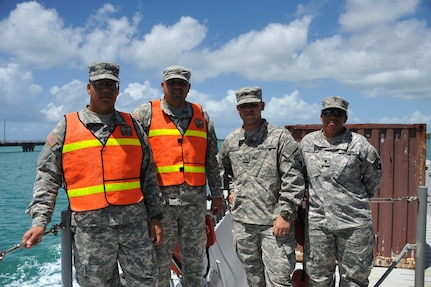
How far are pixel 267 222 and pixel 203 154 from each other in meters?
0.78

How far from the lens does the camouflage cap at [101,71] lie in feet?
8.39

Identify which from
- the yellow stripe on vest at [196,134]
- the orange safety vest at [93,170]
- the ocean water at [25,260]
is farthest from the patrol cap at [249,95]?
the ocean water at [25,260]

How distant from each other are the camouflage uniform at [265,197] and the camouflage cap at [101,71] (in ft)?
4.13

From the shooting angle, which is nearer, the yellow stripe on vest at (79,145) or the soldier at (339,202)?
the yellow stripe on vest at (79,145)

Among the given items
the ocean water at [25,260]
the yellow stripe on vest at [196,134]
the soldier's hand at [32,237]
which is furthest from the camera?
the ocean water at [25,260]

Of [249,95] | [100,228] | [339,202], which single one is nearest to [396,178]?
[339,202]

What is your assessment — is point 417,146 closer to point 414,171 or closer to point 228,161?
point 414,171

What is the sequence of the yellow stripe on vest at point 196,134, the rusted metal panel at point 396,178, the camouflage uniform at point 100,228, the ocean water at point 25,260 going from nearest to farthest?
the camouflage uniform at point 100,228 < the yellow stripe on vest at point 196,134 < the rusted metal panel at point 396,178 < the ocean water at point 25,260

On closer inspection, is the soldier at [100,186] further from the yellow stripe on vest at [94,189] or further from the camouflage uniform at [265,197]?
the camouflage uniform at [265,197]

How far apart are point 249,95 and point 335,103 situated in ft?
2.31

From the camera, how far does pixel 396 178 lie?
592 cm

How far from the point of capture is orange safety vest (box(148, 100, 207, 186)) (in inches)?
121

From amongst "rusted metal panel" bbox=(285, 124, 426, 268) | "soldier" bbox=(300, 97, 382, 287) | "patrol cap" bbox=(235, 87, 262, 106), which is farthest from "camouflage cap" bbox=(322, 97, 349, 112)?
"rusted metal panel" bbox=(285, 124, 426, 268)

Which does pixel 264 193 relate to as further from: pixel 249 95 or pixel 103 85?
pixel 103 85
